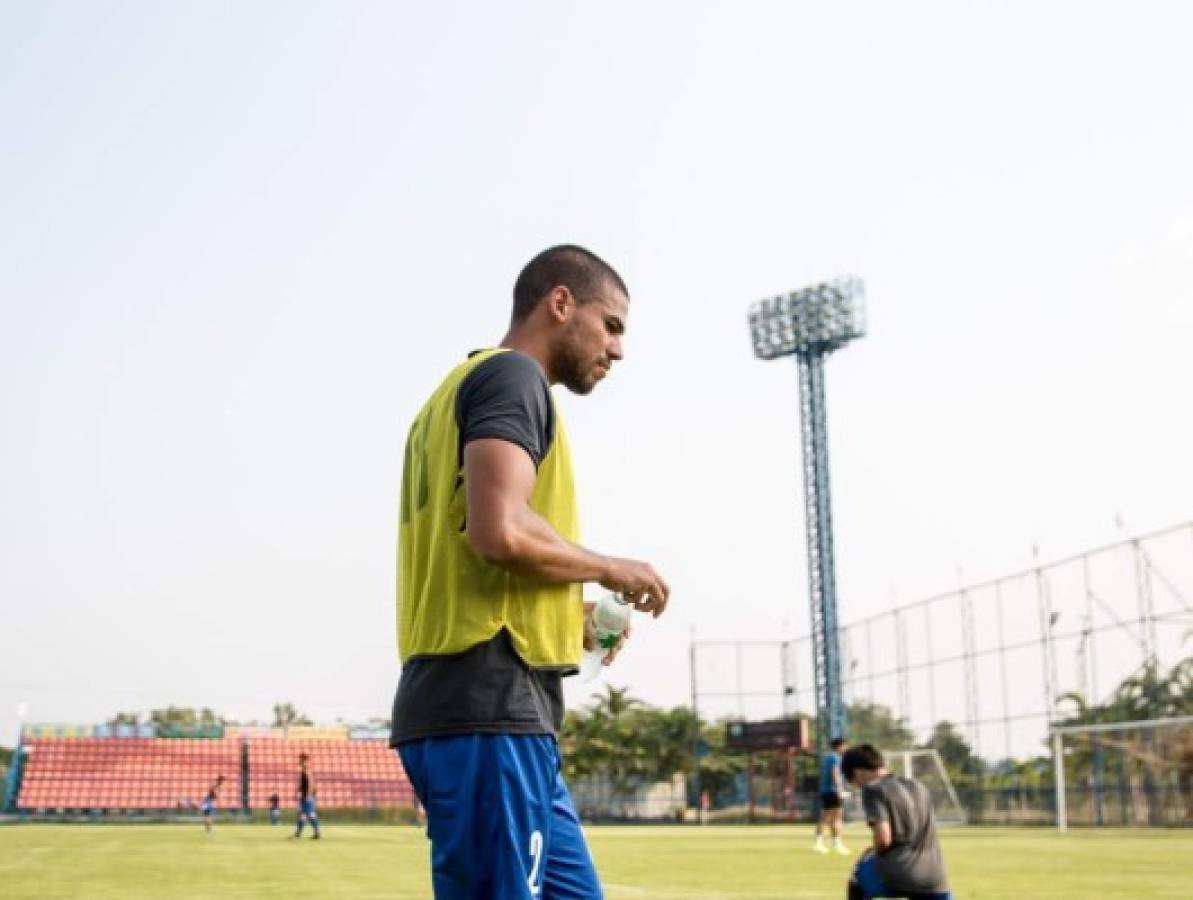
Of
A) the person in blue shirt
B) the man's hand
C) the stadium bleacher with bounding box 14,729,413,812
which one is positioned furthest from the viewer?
the stadium bleacher with bounding box 14,729,413,812

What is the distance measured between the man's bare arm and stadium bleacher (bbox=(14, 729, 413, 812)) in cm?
7709

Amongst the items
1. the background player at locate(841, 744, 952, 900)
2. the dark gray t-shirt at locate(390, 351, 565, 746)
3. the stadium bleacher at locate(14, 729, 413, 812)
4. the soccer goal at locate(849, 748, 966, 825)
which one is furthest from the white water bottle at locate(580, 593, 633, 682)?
the stadium bleacher at locate(14, 729, 413, 812)

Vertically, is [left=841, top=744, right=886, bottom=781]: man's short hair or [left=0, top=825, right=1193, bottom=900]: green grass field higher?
[left=841, top=744, right=886, bottom=781]: man's short hair

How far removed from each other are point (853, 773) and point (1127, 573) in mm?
34361

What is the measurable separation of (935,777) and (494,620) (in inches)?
1975

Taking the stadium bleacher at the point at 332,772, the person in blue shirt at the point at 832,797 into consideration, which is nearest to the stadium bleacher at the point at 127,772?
the stadium bleacher at the point at 332,772

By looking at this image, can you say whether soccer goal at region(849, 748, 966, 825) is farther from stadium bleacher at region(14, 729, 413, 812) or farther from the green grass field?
stadium bleacher at region(14, 729, 413, 812)

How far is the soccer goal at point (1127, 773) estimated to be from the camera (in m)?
36.0

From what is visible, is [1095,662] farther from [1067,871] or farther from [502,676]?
[502,676]

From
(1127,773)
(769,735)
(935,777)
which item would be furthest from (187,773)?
(1127,773)

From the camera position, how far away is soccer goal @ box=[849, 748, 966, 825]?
48.7m

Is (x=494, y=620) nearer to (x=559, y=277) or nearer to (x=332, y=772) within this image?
(x=559, y=277)

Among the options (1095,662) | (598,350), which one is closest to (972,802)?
(1095,662)

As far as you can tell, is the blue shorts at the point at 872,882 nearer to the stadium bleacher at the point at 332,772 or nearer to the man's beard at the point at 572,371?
the man's beard at the point at 572,371
